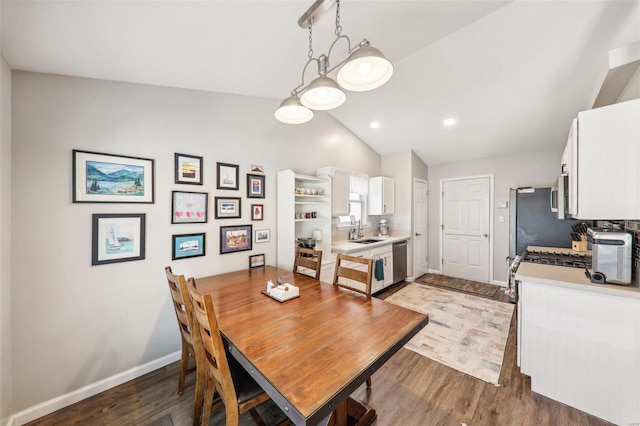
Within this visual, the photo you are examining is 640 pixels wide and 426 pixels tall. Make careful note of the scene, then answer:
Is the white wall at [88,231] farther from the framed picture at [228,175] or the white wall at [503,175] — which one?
the white wall at [503,175]

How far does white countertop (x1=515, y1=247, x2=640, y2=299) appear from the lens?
1.57 metres

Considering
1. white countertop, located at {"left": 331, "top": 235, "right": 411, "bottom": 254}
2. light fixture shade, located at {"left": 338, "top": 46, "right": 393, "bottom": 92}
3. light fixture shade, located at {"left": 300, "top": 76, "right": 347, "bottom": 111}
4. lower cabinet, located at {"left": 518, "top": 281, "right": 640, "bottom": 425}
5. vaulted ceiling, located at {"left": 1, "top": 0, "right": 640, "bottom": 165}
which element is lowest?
lower cabinet, located at {"left": 518, "top": 281, "right": 640, "bottom": 425}

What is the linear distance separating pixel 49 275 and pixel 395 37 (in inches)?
128

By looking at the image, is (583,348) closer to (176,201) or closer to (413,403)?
(413,403)

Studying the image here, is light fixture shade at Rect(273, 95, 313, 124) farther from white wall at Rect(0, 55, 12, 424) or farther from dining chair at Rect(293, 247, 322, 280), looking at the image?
white wall at Rect(0, 55, 12, 424)

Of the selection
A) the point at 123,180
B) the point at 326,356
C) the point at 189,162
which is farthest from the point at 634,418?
the point at 123,180

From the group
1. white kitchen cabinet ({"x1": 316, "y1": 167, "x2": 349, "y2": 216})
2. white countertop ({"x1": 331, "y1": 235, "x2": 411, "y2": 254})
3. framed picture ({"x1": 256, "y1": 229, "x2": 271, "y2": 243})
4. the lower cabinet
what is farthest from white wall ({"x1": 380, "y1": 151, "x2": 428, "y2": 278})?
framed picture ({"x1": 256, "y1": 229, "x2": 271, "y2": 243})

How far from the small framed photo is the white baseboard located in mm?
1073

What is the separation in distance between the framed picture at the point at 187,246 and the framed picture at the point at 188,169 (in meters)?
0.54

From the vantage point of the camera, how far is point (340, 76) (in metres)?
1.37

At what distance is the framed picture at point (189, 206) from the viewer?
228 centimetres

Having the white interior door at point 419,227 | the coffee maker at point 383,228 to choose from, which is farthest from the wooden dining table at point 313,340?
the white interior door at point 419,227

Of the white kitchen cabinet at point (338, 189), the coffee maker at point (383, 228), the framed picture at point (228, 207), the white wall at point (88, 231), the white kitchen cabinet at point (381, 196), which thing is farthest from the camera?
the coffee maker at point (383, 228)

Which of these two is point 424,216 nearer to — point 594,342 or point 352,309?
point 594,342
